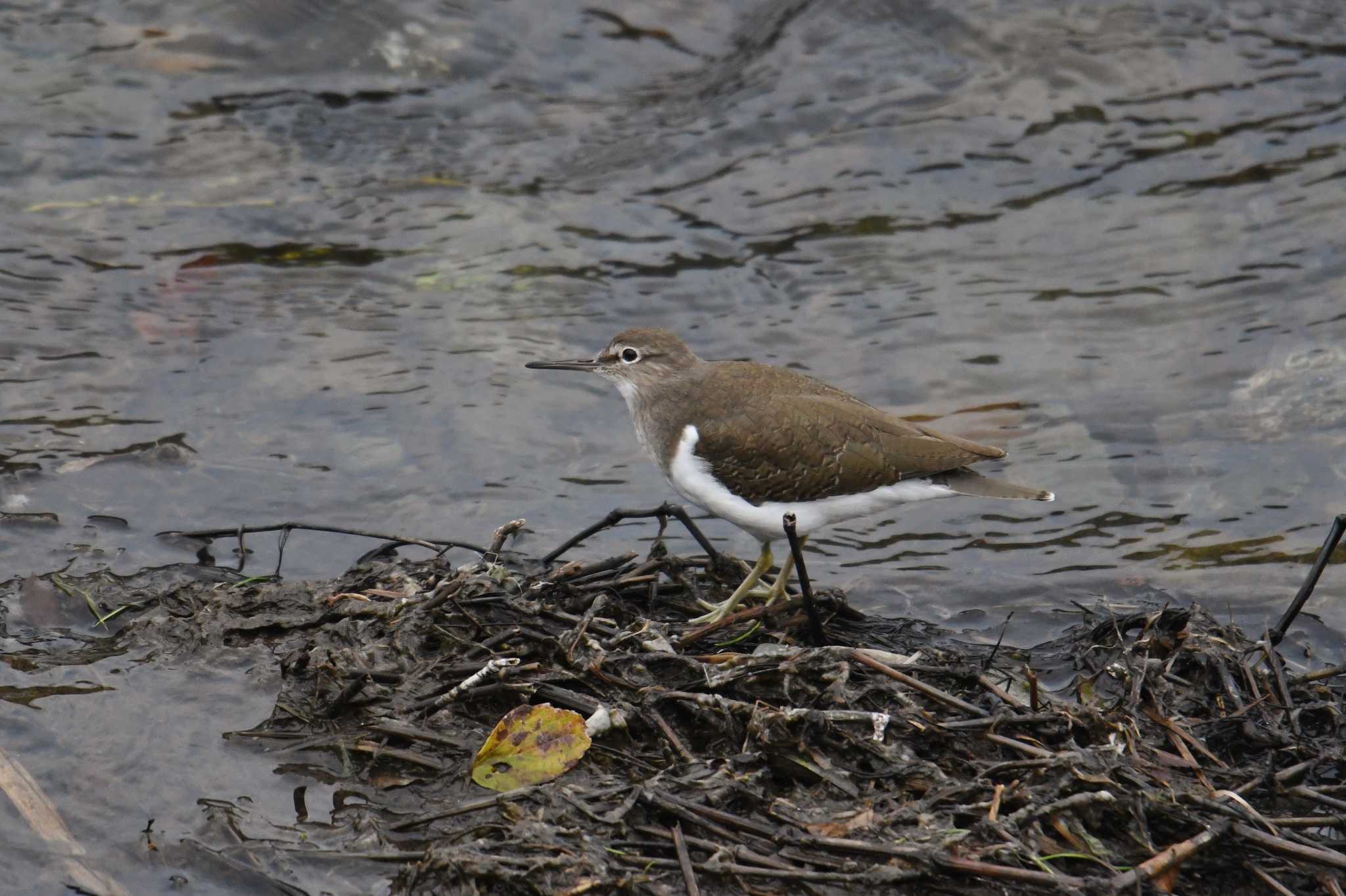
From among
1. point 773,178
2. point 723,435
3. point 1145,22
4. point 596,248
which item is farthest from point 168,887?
point 1145,22

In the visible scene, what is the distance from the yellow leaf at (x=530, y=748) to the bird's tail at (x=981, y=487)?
214cm

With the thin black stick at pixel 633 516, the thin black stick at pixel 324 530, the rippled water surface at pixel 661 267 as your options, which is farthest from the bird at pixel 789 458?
the thin black stick at pixel 324 530

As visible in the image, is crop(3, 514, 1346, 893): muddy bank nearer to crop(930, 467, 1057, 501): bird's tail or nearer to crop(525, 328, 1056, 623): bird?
crop(525, 328, 1056, 623): bird

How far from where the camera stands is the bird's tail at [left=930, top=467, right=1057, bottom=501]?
17.7ft

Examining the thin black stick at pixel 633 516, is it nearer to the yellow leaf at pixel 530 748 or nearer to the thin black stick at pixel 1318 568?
the yellow leaf at pixel 530 748

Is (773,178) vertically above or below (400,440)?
above

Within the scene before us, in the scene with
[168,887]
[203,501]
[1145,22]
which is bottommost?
[203,501]

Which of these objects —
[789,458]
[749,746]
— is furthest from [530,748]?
[789,458]

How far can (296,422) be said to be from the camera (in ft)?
23.3

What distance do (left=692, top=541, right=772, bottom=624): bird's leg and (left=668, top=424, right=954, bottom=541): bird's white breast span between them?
8 cm

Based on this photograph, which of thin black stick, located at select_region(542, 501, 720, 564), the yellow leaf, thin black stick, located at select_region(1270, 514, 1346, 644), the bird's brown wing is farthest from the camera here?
the bird's brown wing

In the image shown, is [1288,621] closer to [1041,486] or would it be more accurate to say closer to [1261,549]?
[1261,549]

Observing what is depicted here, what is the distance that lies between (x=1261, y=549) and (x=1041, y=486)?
112 centimetres

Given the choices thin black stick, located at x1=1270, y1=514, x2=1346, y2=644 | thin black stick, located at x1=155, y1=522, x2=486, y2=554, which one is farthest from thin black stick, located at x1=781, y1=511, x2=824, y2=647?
thin black stick, located at x1=1270, y1=514, x2=1346, y2=644
